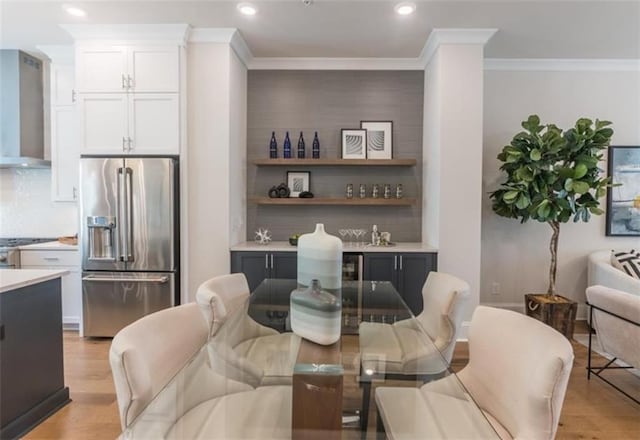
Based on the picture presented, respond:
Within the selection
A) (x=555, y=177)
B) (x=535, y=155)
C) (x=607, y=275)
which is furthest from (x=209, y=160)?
(x=607, y=275)

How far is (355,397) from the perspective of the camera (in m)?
2.09

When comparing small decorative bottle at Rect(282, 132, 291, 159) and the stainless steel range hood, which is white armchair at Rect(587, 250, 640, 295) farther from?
the stainless steel range hood

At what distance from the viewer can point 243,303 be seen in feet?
7.80

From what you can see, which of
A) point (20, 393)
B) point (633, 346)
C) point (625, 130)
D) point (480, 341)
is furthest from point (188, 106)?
point (625, 130)

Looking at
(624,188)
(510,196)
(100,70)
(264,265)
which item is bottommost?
(264,265)

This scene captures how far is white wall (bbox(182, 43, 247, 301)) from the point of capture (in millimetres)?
3527

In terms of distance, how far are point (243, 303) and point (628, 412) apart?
2579 mm

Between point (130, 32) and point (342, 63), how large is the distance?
2.09 m

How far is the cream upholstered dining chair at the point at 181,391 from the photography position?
1178 millimetres

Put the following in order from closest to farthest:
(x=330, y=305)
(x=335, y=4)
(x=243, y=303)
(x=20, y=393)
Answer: (x=330, y=305)
(x=20, y=393)
(x=243, y=303)
(x=335, y=4)

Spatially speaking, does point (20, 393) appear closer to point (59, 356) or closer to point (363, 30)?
point (59, 356)

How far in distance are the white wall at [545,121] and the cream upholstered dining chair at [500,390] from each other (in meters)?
2.89

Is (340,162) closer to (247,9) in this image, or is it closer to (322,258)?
(247,9)

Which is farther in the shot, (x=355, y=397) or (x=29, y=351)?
(x=29, y=351)
